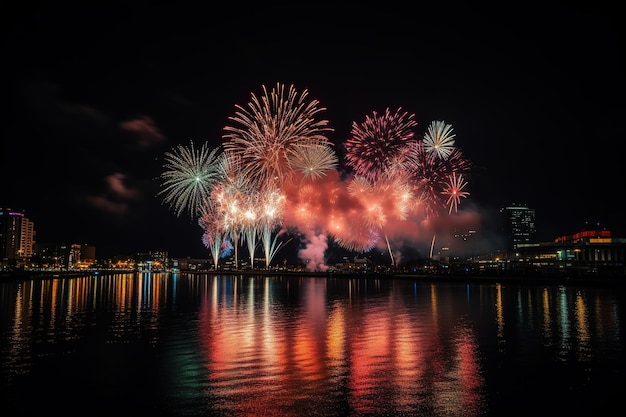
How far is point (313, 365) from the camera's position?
1285cm

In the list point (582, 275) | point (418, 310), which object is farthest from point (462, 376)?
point (582, 275)

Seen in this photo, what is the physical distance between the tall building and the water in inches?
6004

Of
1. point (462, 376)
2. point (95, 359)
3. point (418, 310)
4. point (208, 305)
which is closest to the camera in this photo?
point (462, 376)

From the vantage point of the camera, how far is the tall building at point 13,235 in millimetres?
153875

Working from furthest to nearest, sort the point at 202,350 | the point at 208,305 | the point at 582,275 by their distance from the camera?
the point at 582,275 → the point at 208,305 → the point at 202,350

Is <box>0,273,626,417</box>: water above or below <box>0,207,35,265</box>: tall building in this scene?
below

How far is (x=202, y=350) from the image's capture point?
14922mm

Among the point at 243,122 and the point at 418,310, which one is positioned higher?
the point at 243,122

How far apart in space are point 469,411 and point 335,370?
382cm

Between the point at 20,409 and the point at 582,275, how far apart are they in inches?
2470

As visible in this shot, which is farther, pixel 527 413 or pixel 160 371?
pixel 160 371

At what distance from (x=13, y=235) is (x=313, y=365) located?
17144 centimetres

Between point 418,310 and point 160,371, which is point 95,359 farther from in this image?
point 418,310

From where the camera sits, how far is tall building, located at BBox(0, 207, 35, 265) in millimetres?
153875
